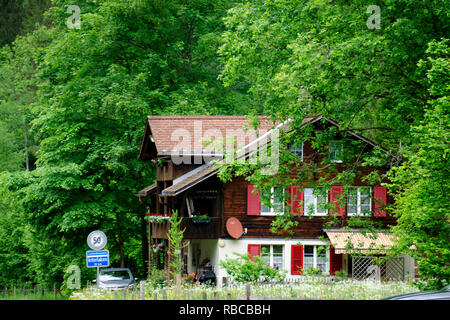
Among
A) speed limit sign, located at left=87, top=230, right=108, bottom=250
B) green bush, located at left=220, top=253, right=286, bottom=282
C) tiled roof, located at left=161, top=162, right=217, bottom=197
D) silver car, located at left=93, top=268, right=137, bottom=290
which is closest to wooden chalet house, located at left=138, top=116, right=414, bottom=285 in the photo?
tiled roof, located at left=161, top=162, right=217, bottom=197

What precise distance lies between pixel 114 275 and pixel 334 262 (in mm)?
10871

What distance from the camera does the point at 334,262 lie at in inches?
1220

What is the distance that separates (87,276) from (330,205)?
24.0m

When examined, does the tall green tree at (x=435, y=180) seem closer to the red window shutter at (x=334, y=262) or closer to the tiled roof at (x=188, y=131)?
the red window shutter at (x=334, y=262)

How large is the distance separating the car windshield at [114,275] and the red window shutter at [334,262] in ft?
32.9

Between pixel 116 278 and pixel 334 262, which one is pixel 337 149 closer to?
pixel 334 262

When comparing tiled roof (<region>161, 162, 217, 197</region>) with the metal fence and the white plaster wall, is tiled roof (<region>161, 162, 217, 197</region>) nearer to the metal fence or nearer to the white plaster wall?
the white plaster wall

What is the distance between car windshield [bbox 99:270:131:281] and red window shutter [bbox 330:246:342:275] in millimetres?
10032

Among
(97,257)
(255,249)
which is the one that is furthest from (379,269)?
(97,257)

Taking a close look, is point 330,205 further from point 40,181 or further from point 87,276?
point 87,276

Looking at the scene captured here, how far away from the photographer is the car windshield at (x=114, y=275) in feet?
105

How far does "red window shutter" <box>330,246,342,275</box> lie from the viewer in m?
30.9

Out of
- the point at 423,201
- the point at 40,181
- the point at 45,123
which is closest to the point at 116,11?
the point at 45,123
